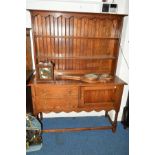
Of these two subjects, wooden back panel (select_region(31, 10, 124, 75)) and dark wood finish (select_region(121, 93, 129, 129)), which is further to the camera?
dark wood finish (select_region(121, 93, 129, 129))

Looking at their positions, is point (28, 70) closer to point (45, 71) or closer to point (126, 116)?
point (45, 71)

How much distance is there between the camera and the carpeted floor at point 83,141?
1.94m

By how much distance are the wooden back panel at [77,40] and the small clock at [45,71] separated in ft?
0.40

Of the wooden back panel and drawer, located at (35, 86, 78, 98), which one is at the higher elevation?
the wooden back panel

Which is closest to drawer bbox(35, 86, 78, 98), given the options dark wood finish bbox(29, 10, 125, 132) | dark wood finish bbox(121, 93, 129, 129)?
dark wood finish bbox(29, 10, 125, 132)

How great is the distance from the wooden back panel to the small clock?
0.40ft

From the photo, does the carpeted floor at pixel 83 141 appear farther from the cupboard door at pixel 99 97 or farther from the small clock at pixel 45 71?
the small clock at pixel 45 71

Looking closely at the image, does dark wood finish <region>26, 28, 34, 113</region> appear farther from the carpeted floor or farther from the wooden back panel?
the carpeted floor

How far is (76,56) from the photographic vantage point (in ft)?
7.14

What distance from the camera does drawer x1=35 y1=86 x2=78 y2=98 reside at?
193cm

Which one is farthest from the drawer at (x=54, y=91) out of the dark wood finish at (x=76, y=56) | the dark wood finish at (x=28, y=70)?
the dark wood finish at (x=28, y=70)
